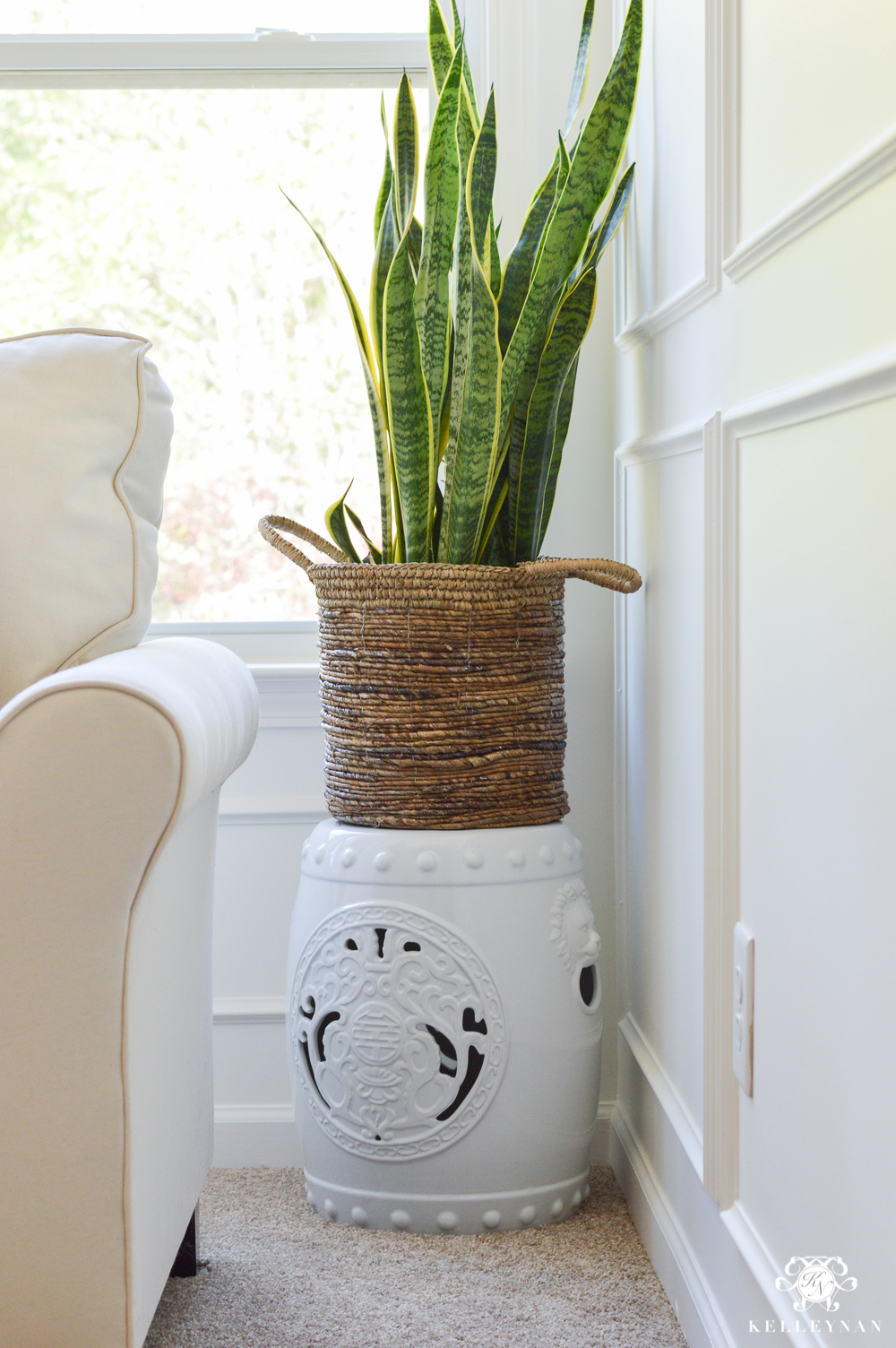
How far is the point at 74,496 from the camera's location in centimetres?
111

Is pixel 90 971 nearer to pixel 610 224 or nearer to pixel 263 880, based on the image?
pixel 263 880

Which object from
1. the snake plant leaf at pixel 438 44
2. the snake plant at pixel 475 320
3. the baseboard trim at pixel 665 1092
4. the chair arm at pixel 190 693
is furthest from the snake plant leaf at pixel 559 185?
the baseboard trim at pixel 665 1092

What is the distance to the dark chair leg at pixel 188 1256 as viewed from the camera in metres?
1.30

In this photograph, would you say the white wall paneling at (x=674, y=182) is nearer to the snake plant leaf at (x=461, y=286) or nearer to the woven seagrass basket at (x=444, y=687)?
the snake plant leaf at (x=461, y=286)

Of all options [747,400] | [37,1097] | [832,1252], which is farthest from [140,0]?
[832,1252]

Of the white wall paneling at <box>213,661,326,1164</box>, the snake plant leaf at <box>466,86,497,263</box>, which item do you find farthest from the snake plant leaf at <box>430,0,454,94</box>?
the white wall paneling at <box>213,661,326,1164</box>

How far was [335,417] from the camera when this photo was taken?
1.85 meters

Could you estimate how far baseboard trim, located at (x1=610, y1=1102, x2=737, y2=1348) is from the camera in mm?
1082

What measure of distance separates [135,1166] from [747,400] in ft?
2.61

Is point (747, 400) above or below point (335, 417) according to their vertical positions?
below

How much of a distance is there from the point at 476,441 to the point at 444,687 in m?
0.29

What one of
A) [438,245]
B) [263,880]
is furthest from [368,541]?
[263,880]

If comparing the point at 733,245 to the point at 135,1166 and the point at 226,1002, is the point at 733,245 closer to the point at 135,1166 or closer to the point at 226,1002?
the point at 135,1166

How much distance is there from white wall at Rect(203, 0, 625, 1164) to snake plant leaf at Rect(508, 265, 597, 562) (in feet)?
0.90
